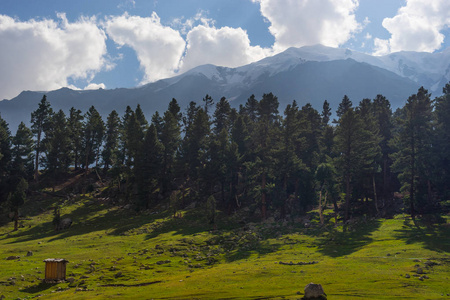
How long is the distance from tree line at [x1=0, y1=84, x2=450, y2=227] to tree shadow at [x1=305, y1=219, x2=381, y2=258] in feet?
17.6

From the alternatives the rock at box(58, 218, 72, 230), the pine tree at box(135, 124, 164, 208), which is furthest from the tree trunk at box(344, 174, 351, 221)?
the rock at box(58, 218, 72, 230)

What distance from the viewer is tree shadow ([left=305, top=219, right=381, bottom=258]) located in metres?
36.2

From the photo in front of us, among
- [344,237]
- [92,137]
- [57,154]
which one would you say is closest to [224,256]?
[344,237]

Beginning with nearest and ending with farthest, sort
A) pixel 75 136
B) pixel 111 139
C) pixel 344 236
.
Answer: pixel 344 236 < pixel 75 136 < pixel 111 139

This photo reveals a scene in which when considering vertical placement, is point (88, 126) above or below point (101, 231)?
above

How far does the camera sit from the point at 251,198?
6875 centimetres

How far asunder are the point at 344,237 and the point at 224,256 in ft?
56.4

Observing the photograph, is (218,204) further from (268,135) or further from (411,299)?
(411,299)

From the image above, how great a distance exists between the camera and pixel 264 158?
62469 millimetres

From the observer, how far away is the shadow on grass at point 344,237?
3617 centimetres

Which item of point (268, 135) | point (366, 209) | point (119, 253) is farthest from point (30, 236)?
point (366, 209)

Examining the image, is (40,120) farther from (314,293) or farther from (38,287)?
(314,293)

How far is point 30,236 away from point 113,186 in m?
29.3

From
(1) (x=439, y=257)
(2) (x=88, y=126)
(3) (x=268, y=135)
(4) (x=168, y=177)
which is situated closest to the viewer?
(1) (x=439, y=257)
